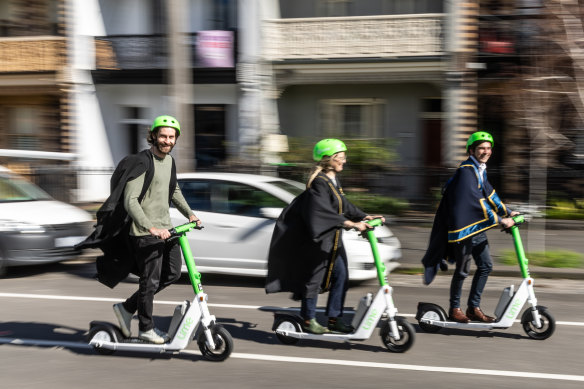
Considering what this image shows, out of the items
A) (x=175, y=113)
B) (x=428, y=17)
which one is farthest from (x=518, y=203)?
(x=175, y=113)

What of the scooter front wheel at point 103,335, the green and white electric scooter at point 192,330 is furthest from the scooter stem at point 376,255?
the scooter front wheel at point 103,335

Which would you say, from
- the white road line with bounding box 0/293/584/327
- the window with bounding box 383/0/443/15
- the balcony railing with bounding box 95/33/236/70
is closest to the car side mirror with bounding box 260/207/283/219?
the white road line with bounding box 0/293/584/327

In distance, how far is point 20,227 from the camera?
9289 millimetres

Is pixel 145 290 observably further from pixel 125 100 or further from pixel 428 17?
pixel 125 100

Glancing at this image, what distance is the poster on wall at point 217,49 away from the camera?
699 inches

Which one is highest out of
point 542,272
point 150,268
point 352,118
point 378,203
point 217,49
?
point 217,49

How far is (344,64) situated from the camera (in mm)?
16844

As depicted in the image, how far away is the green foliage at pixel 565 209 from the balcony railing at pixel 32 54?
12875mm

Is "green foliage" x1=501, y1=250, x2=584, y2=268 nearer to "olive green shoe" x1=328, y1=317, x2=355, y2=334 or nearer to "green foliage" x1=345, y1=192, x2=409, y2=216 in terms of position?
"green foliage" x1=345, y1=192, x2=409, y2=216

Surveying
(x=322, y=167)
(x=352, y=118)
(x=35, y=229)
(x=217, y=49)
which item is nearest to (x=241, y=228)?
(x=35, y=229)

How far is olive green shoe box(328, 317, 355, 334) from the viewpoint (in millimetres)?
5773

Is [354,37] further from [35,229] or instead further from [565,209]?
[35,229]

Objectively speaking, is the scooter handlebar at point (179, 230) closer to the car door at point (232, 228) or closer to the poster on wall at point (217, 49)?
the car door at point (232, 228)

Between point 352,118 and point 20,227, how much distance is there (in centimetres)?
1073
